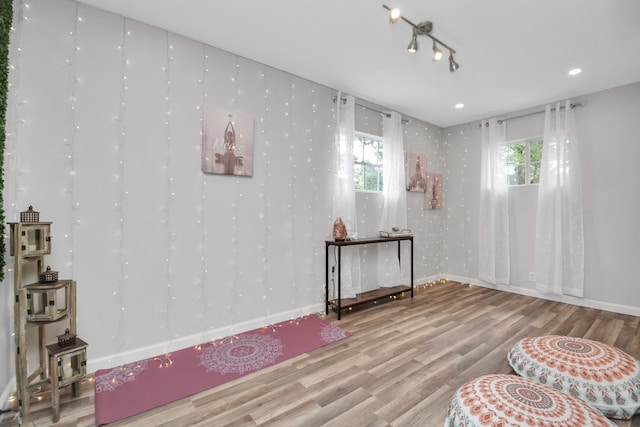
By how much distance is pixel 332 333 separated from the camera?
2992mm

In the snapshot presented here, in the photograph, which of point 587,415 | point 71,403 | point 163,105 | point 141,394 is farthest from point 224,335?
point 587,415

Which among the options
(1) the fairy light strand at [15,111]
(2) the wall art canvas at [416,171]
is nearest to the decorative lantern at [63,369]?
(1) the fairy light strand at [15,111]

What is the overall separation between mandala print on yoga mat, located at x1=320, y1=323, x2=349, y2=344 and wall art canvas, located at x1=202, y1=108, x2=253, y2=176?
181 centimetres

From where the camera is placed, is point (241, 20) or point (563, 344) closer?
point (563, 344)

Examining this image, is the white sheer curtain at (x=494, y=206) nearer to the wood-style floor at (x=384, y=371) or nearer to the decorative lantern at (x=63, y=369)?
the wood-style floor at (x=384, y=371)

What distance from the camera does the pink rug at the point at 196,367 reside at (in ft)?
6.31

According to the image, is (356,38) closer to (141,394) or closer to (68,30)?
(68,30)

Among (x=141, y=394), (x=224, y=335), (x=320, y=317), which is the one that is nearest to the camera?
(x=141, y=394)

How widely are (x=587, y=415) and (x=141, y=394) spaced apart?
262 centimetres

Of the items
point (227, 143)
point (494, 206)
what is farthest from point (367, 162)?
point (494, 206)

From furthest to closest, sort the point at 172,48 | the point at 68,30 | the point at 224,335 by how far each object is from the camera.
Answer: the point at 224,335
the point at 172,48
the point at 68,30

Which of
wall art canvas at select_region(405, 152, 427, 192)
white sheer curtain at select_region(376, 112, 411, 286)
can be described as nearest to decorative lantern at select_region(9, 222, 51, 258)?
white sheer curtain at select_region(376, 112, 411, 286)

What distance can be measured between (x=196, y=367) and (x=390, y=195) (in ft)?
10.6

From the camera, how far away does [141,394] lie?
199 centimetres
